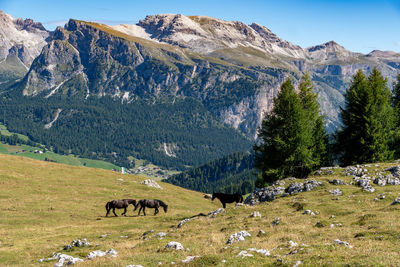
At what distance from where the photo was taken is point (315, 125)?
63688 millimetres

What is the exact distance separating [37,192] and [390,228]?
2285 inches

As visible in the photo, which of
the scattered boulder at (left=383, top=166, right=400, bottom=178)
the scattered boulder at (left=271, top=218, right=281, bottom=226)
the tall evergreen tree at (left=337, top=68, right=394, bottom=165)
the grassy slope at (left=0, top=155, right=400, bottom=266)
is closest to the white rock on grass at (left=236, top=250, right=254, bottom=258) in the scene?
the grassy slope at (left=0, top=155, right=400, bottom=266)

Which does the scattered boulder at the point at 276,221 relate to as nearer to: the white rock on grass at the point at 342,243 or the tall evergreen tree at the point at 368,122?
the white rock on grass at the point at 342,243

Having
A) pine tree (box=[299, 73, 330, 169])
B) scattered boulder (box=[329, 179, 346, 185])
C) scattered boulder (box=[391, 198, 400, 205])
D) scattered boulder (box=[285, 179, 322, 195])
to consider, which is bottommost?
scattered boulder (box=[285, 179, 322, 195])

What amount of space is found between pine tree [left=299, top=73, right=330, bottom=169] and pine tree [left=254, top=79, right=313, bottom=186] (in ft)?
11.0

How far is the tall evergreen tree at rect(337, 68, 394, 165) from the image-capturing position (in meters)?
59.9

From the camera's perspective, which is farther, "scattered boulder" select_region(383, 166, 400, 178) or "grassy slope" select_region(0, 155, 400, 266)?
"scattered boulder" select_region(383, 166, 400, 178)

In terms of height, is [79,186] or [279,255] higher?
[279,255]

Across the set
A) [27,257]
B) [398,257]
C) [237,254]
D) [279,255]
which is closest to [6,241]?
[27,257]

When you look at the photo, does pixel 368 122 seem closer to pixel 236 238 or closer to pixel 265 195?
pixel 265 195

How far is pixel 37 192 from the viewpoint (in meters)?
62.8

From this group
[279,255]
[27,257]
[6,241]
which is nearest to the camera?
[279,255]

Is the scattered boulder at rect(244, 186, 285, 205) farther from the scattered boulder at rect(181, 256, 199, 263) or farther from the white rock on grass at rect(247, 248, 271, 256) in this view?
the scattered boulder at rect(181, 256, 199, 263)

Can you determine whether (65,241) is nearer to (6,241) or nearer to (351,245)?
(6,241)
